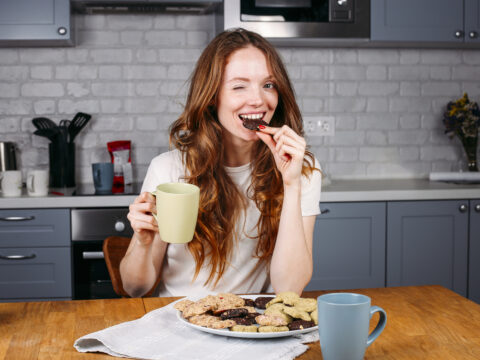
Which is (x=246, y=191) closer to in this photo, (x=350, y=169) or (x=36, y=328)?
(x=36, y=328)

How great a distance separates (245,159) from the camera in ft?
6.06

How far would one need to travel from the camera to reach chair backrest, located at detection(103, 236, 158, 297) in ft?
5.37

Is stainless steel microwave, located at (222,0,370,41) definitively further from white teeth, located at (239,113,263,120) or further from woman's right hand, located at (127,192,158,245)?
woman's right hand, located at (127,192,158,245)

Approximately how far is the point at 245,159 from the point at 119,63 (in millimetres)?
1763

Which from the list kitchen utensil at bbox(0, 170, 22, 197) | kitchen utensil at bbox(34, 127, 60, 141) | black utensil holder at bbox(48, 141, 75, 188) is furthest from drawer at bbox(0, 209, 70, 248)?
kitchen utensil at bbox(34, 127, 60, 141)

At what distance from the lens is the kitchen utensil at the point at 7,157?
125 inches

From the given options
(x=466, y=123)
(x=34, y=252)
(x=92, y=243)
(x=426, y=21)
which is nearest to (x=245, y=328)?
(x=92, y=243)

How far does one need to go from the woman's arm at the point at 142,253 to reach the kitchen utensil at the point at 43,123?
6.12ft

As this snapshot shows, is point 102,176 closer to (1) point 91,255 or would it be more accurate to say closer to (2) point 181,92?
(1) point 91,255

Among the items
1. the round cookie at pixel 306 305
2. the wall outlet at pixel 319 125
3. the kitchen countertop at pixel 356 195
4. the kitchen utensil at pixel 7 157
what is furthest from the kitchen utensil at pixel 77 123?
the round cookie at pixel 306 305

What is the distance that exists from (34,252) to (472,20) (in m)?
2.62

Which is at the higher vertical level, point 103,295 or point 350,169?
point 350,169

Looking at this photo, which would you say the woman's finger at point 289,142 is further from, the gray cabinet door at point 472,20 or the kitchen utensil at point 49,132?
the gray cabinet door at point 472,20

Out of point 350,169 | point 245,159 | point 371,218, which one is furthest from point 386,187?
point 245,159
